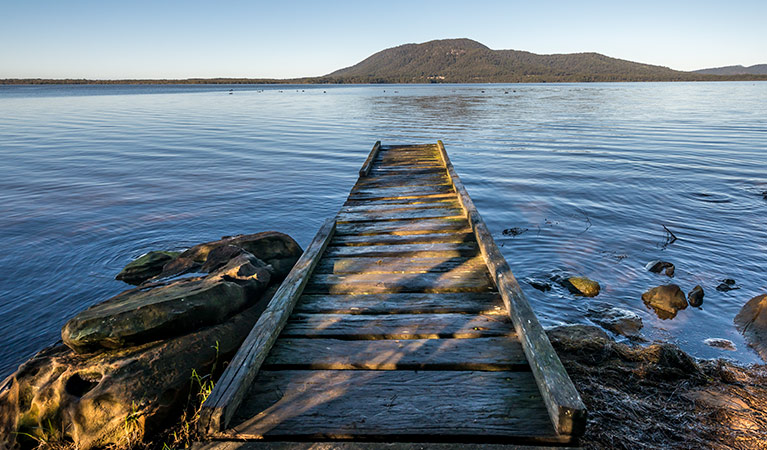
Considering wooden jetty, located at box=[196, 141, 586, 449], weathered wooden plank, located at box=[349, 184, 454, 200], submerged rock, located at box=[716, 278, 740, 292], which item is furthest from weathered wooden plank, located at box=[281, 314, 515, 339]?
submerged rock, located at box=[716, 278, 740, 292]

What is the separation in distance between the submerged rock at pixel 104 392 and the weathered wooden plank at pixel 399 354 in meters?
1.14

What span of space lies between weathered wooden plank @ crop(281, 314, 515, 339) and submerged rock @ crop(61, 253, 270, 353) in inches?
47.5

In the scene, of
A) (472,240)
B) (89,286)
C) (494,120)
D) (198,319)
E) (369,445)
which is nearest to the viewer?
(369,445)

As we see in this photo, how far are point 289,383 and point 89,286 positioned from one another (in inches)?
312

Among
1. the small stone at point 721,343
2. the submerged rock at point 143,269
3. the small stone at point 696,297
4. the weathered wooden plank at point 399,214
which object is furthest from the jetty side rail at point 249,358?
the small stone at point 696,297

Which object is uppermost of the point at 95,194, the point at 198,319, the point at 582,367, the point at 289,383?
the point at 289,383

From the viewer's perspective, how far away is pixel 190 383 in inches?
166

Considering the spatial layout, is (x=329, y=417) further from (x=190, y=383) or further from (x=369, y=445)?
(x=190, y=383)

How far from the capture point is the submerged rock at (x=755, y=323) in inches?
247

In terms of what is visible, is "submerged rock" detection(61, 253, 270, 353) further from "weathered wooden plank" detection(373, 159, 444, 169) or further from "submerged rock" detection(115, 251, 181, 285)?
"weathered wooden plank" detection(373, 159, 444, 169)

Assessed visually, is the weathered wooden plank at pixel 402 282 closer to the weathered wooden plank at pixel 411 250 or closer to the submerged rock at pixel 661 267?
the weathered wooden plank at pixel 411 250

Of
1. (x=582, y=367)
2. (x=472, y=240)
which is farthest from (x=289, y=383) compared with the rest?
(x=472, y=240)

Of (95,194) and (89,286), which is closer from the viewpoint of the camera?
(89,286)

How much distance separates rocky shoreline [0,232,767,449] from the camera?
12.6ft
